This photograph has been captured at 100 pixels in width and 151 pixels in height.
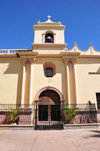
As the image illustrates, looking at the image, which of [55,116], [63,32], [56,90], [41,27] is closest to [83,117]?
[55,116]

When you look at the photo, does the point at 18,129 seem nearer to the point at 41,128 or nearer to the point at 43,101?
the point at 41,128

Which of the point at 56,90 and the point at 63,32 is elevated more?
the point at 63,32

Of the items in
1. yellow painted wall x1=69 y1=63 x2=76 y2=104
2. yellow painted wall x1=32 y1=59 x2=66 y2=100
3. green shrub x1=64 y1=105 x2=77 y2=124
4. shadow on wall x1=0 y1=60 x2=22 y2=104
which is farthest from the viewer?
shadow on wall x1=0 y1=60 x2=22 y2=104

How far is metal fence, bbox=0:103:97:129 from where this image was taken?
10.4m

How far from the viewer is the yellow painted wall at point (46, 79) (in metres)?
11.9

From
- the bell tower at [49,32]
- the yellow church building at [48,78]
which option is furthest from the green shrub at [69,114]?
the bell tower at [49,32]

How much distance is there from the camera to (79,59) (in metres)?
13.0

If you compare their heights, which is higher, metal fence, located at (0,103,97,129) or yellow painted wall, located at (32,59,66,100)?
yellow painted wall, located at (32,59,66,100)

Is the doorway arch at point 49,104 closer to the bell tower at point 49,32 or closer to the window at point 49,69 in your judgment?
the window at point 49,69

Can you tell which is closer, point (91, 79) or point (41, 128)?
point (41, 128)

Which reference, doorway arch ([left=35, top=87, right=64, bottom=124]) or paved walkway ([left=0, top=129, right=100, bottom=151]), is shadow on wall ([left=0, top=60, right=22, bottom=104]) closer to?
doorway arch ([left=35, top=87, right=64, bottom=124])

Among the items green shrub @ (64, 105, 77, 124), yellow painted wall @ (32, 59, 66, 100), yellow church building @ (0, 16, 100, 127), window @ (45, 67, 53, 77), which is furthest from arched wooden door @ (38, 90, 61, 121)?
window @ (45, 67, 53, 77)

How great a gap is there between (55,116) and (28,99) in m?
3.02

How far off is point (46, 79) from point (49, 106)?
104 inches
